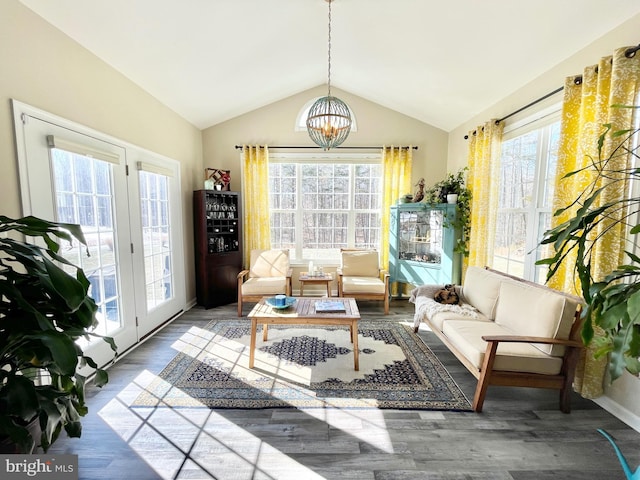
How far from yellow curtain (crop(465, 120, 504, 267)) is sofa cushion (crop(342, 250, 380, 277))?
1263mm

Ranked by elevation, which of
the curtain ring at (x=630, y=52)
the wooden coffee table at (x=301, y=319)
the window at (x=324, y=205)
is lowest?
the wooden coffee table at (x=301, y=319)

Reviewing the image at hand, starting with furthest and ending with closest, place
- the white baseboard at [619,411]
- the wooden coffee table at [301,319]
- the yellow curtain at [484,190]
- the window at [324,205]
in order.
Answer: the window at [324,205]
the yellow curtain at [484,190]
the wooden coffee table at [301,319]
the white baseboard at [619,411]

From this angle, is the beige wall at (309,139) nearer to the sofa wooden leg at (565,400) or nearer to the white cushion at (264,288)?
the white cushion at (264,288)

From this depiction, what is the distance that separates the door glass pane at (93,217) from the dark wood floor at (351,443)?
73cm

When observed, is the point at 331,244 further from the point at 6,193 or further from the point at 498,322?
the point at 6,193

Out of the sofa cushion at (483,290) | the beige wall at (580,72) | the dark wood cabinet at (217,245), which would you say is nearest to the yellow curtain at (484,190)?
the beige wall at (580,72)

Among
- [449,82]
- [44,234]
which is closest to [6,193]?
[44,234]

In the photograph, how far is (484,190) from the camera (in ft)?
10.8

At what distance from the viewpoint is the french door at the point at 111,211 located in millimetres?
1921

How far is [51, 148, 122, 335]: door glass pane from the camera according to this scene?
2.10 meters

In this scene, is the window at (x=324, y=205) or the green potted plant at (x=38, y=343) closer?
the green potted plant at (x=38, y=343)

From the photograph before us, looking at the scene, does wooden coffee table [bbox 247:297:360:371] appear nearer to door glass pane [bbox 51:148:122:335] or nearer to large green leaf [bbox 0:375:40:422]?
door glass pane [bbox 51:148:122:335]

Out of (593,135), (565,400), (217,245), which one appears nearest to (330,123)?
(593,135)

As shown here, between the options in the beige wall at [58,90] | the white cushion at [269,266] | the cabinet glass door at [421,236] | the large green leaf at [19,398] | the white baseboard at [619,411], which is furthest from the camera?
the white cushion at [269,266]
